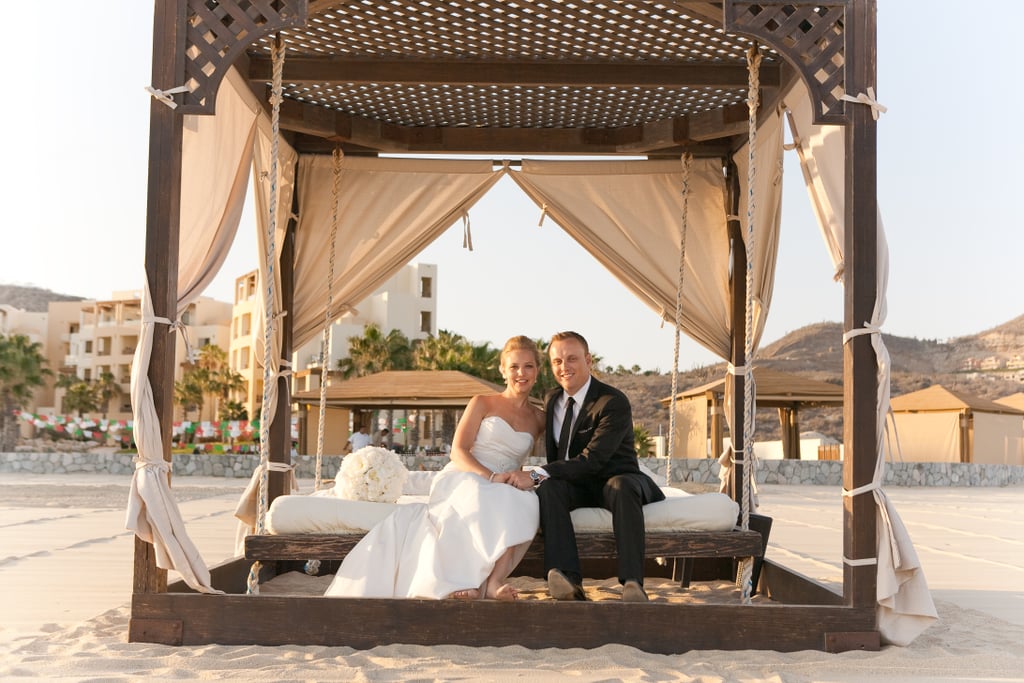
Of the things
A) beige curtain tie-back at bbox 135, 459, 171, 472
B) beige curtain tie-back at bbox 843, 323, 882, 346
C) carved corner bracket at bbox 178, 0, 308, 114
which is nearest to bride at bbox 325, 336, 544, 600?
beige curtain tie-back at bbox 135, 459, 171, 472

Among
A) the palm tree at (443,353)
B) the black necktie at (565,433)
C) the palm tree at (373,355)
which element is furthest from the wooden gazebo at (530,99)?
Result: the palm tree at (373,355)

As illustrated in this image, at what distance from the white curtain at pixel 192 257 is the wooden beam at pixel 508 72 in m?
0.37

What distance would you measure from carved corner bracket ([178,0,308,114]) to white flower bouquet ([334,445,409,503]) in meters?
1.64

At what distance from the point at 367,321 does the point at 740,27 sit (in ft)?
121

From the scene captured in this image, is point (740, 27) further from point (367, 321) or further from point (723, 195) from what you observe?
point (367, 321)

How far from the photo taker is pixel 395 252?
6.26 m

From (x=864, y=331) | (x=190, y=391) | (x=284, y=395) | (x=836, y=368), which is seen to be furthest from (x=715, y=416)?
(x=836, y=368)

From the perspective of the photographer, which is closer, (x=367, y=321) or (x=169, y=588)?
(x=169, y=588)

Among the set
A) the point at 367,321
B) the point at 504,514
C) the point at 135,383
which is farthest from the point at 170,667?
the point at 367,321

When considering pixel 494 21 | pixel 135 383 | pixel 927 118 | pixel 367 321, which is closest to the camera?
pixel 135 383

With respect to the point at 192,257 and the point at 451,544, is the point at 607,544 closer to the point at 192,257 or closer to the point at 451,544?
the point at 451,544

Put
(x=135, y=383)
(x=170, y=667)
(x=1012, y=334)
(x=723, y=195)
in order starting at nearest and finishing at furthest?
(x=170, y=667)
(x=135, y=383)
(x=723, y=195)
(x=1012, y=334)

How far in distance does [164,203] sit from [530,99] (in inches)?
99.7

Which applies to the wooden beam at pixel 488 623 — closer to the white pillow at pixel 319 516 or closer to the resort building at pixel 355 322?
the white pillow at pixel 319 516
